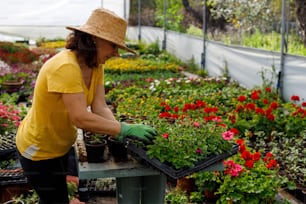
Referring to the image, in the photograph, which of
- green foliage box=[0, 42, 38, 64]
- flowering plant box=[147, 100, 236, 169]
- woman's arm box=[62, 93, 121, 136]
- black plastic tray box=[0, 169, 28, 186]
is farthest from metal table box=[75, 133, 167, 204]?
green foliage box=[0, 42, 38, 64]

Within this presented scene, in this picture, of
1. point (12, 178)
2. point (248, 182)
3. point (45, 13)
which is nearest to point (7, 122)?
point (12, 178)

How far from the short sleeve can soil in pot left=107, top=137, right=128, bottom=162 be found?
40 centimetres

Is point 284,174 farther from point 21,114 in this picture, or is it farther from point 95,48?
point 21,114

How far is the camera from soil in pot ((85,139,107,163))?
8.06ft

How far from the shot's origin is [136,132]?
2.43 meters

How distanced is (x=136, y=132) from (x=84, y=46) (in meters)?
0.51

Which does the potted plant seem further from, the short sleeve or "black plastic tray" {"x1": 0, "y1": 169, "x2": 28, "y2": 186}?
"black plastic tray" {"x1": 0, "y1": 169, "x2": 28, "y2": 186}

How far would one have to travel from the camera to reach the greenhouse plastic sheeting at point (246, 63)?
6.76 meters

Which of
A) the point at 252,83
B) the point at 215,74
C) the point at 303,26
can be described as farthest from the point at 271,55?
the point at 215,74

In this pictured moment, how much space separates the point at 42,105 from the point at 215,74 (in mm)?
8184

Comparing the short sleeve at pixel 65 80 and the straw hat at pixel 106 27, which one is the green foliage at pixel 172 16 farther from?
the short sleeve at pixel 65 80

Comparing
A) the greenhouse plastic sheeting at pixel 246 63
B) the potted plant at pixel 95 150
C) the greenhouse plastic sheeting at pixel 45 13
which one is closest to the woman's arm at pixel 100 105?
the potted plant at pixel 95 150

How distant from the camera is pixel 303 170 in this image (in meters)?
4.03

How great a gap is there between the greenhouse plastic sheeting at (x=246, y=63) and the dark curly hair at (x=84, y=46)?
3999 mm
